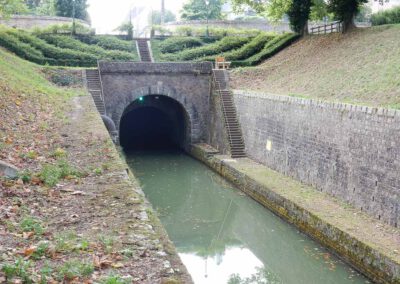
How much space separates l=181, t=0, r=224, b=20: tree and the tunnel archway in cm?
1895

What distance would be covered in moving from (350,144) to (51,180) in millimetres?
7769

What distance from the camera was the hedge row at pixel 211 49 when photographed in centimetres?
3094

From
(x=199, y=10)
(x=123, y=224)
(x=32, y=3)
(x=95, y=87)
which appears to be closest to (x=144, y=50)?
(x=95, y=87)

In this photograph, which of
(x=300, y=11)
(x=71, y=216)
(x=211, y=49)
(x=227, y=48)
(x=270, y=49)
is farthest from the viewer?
(x=227, y=48)

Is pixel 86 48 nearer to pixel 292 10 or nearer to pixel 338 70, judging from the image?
pixel 292 10

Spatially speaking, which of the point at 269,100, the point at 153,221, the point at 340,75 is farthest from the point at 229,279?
the point at 340,75

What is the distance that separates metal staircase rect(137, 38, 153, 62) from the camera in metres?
31.4

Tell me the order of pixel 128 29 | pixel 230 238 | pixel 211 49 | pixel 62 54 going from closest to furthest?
pixel 230 238 → pixel 62 54 → pixel 211 49 → pixel 128 29

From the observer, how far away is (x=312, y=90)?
62.4 feet

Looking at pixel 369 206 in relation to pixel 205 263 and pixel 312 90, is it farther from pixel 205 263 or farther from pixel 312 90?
pixel 312 90

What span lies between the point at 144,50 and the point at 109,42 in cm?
225

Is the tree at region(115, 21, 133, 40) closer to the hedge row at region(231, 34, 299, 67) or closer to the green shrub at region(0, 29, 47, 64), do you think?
the green shrub at region(0, 29, 47, 64)

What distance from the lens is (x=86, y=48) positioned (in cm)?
3033

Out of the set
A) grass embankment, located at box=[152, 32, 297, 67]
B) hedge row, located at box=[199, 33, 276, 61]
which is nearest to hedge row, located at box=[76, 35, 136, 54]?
grass embankment, located at box=[152, 32, 297, 67]
